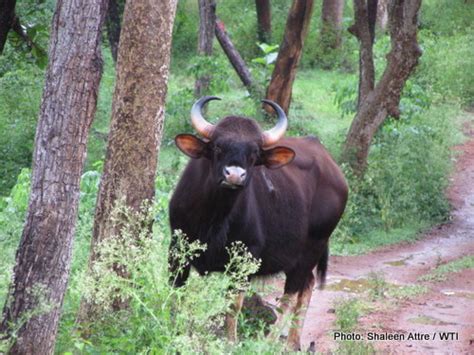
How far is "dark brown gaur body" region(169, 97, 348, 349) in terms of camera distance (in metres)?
7.89

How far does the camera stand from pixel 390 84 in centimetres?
1545

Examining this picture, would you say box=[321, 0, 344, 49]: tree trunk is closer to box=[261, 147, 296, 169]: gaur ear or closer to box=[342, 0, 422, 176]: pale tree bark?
box=[342, 0, 422, 176]: pale tree bark

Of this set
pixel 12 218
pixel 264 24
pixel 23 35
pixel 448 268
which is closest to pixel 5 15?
pixel 23 35

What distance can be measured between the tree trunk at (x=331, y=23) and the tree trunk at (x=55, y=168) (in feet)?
64.5

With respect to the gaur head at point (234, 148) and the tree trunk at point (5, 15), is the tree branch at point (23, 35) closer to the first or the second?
the tree trunk at point (5, 15)

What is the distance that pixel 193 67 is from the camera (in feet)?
54.5

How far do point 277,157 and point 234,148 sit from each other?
2.06 ft

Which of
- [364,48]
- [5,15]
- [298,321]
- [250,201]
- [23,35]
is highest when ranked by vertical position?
[5,15]

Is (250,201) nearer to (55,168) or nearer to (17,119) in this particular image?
(55,168)

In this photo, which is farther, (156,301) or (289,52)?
(289,52)

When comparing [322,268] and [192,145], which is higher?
[192,145]

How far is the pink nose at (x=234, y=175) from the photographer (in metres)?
7.48

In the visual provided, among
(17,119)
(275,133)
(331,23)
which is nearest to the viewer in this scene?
(275,133)

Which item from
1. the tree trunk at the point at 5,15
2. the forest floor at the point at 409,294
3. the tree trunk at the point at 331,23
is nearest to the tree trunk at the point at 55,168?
the tree trunk at the point at 5,15
